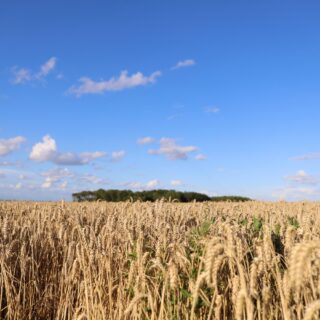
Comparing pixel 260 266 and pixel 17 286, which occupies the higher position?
pixel 260 266

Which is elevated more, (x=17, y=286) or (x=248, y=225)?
(x=248, y=225)

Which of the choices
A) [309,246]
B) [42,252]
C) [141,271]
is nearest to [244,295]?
[309,246]

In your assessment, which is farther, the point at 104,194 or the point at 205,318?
the point at 104,194

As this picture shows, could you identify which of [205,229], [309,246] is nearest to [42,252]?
[205,229]

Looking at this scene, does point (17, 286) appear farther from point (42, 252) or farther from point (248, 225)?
point (248, 225)

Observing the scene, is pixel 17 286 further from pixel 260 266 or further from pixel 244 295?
pixel 244 295

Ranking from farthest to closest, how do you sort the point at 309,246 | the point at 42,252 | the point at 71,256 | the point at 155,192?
the point at 155,192 → the point at 42,252 → the point at 71,256 → the point at 309,246

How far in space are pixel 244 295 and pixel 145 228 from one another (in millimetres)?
3493

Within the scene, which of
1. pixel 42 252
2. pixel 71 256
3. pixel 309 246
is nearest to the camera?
pixel 309 246

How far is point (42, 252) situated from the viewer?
602cm

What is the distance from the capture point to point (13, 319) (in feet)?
16.6

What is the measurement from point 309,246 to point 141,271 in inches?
82.8

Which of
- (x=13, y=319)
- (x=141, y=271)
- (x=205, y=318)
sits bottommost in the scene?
(x=13, y=319)

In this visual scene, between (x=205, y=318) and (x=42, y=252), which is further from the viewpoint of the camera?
(x=42, y=252)
